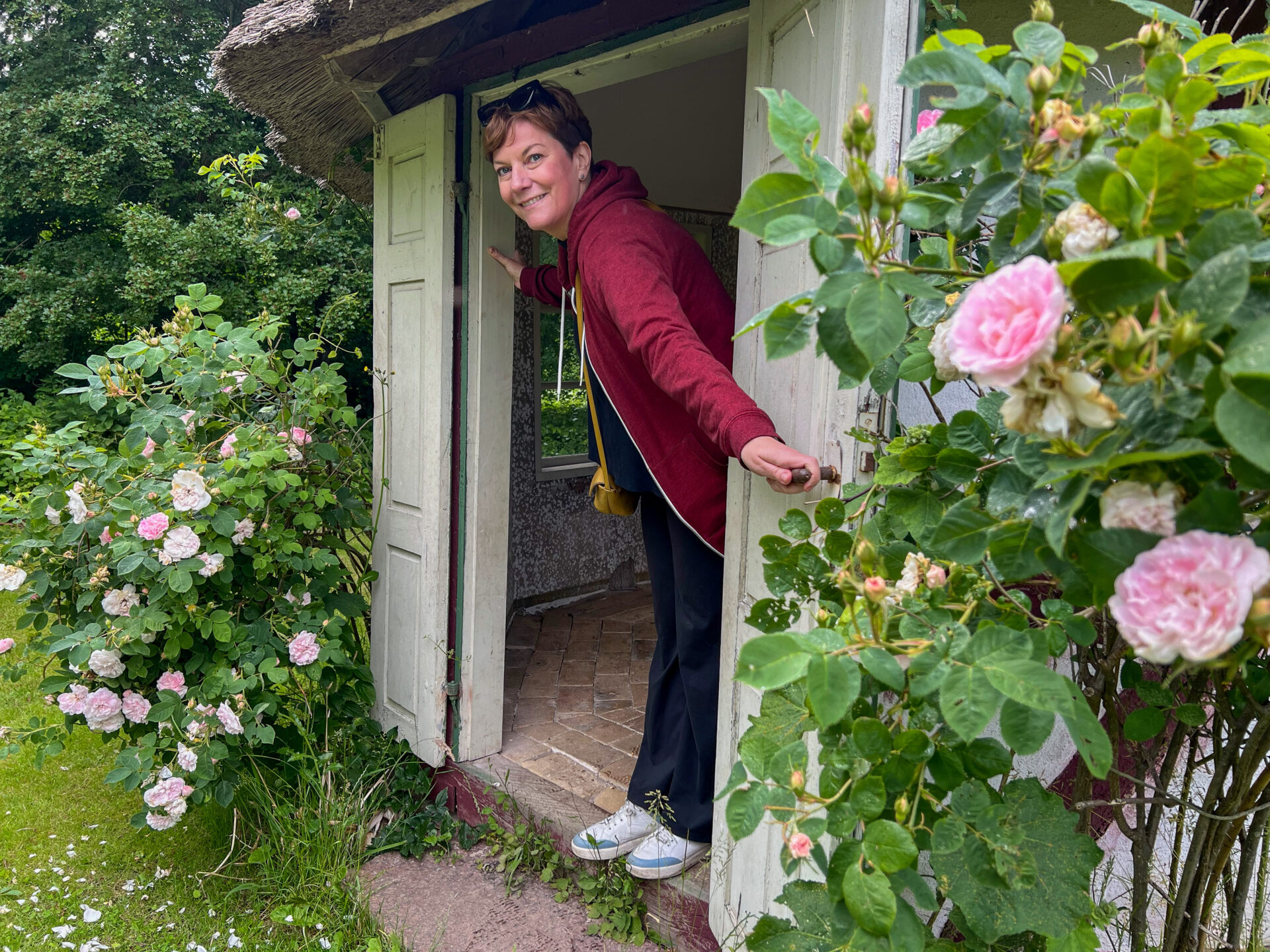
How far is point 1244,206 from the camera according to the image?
0.98 m

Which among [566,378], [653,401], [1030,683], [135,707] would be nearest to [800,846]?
[1030,683]

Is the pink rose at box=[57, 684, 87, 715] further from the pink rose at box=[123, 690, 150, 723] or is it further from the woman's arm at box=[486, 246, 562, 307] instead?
the woman's arm at box=[486, 246, 562, 307]

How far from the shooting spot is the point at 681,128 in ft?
17.5

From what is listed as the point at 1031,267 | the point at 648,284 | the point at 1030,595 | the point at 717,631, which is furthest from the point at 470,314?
the point at 1031,267

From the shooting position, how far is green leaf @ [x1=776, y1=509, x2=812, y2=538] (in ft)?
5.41

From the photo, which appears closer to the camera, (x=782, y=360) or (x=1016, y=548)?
(x=1016, y=548)

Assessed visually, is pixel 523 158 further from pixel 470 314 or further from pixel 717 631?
pixel 717 631

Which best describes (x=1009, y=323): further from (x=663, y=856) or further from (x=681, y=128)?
(x=681, y=128)

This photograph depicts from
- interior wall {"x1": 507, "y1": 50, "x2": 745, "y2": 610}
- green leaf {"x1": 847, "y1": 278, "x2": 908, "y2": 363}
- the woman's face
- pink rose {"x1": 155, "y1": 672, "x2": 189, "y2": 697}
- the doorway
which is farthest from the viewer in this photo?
interior wall {"x1": 507, "y1": 50, "x2": 745, "y2": 610}

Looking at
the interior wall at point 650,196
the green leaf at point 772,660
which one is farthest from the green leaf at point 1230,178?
the interior wall at point 650,196

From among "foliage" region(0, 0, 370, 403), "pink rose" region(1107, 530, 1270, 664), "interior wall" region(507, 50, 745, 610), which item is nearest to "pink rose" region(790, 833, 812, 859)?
"pink rose" region(1107, 530, 1270, 664)

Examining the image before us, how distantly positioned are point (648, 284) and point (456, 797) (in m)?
2.31

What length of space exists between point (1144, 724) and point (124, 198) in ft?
44.7

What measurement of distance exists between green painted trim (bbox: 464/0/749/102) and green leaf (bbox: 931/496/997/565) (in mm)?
1763
